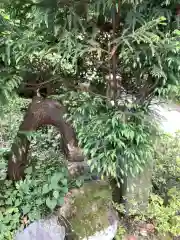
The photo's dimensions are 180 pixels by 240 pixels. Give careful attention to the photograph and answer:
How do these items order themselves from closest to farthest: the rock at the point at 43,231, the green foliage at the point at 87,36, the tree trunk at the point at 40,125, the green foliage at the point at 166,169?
the green foliage at the point at 87,36
the rock at the point at 43,231
the tree trunk at the point at 40,125
the green foliage at the point at 166,169

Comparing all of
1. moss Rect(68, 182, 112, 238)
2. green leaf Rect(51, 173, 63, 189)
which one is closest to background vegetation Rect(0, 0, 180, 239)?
green leaf Rect(51, 173, 63, 189)

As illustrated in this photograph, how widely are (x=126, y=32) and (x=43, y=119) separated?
0.88 m

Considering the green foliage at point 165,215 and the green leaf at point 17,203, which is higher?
the green leaf at point 17,203

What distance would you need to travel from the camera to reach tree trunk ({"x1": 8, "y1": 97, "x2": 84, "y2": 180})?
7.16ft

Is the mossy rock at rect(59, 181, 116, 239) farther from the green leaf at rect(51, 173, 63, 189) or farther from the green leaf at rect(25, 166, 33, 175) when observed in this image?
the green leaf at rect(25, 166, 33, 175)

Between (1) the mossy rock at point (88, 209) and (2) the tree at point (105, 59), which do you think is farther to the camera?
(1) the mossy rock at point (88, 209)

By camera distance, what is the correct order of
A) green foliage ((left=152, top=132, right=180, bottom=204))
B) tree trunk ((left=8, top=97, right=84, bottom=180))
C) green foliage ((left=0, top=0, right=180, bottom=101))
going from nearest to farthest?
green foliage ((left=0, top=0, right=180, bottom=101))
tree trunk ((left=8, top=97, right=84, bottom=180))
green foliage ((left=152, top=132, right=180, bottom=204))

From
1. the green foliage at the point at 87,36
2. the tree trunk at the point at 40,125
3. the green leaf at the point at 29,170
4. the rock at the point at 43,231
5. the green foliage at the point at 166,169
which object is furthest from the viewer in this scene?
the green foliage at the point at 166,169

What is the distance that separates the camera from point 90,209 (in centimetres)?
215

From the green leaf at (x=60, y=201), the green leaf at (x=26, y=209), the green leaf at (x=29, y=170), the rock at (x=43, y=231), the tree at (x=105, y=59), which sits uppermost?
the tree at (x=105, y=59)

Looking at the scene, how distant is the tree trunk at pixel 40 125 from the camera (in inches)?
85.9

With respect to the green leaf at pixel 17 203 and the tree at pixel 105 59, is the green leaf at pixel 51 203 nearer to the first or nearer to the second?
the green leaf at pixel 17 203

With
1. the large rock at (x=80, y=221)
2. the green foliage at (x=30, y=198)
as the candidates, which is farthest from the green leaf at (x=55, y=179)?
the large rock at (x=80, y=221)

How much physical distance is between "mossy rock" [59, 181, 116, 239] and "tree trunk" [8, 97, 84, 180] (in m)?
0.26
